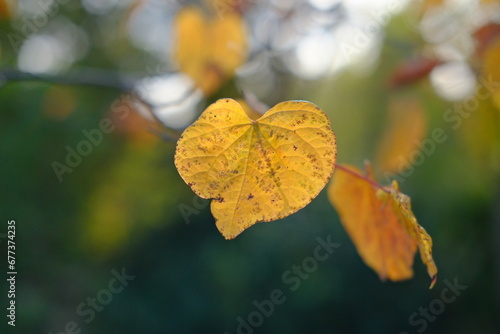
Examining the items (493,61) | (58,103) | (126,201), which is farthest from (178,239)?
(493,61)

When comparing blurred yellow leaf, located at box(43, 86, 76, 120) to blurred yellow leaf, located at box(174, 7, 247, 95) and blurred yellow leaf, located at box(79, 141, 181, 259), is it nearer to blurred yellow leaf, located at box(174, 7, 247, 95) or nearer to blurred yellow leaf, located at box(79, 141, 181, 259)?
blurred yellow leaf, located at box(79, 141, 181, 259)

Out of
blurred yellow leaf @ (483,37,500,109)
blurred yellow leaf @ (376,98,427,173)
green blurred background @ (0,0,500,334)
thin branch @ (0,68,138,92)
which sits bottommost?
green blurred background @ (0,0,500,334)

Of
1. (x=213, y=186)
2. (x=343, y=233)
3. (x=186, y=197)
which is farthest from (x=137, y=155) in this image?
(x=213, y=186)

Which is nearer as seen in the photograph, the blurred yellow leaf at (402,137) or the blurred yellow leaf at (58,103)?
the blurred yellow leaf at (402,137)

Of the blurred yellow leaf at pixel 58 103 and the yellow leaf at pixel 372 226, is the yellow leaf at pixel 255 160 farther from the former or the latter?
the blurred yellow leaf at pixel 58 103

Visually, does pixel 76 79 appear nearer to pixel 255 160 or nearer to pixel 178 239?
pixel 255 160

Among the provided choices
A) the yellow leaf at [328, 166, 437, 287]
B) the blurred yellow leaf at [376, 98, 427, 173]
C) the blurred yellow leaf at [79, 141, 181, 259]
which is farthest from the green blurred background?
the yellow leaf at [328, 166, 437, 287]

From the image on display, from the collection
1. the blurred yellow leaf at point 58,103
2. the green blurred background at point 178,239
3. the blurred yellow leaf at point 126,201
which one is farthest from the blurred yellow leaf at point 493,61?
the blurred yellow leaf at point 58,103
